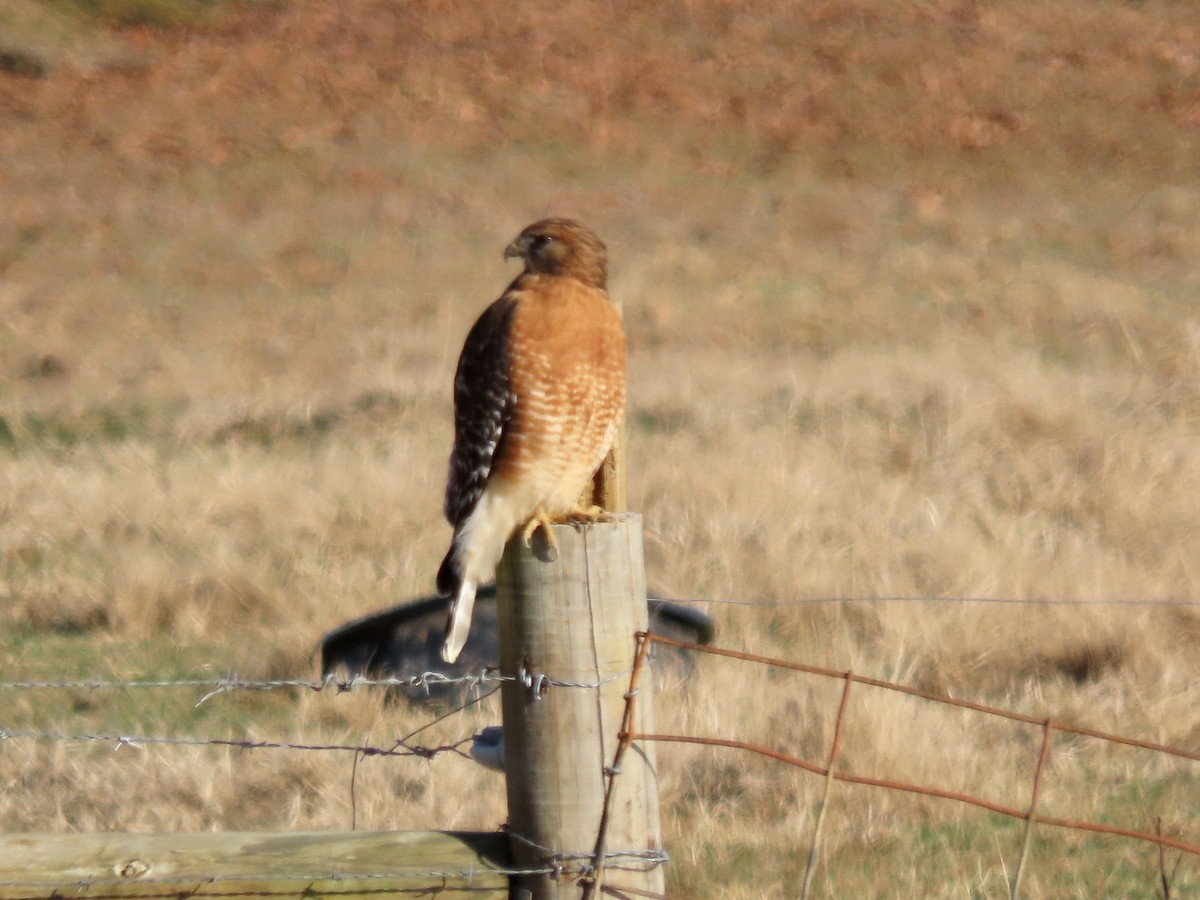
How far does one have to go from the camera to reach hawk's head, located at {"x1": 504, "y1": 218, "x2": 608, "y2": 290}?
4.23 metres

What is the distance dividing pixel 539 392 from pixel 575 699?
5.26 feet

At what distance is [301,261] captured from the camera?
24.4 m

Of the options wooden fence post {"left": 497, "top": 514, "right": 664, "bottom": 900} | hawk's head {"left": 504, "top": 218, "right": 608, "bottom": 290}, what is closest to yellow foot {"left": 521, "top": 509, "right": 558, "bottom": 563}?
wooden fence post {"left": 497, "top": 514, "right": 664, "bottom": 900}

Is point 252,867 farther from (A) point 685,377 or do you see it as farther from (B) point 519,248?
(A) point 685,377

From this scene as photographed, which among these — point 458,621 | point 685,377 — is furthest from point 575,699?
point 685,377

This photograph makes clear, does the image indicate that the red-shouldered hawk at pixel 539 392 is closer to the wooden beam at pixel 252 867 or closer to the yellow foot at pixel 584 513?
the yellow foot at pixel 584 513

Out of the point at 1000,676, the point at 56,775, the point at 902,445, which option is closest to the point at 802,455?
the point at 902,445

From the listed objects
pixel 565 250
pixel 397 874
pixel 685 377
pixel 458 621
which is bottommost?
pixel 397 874

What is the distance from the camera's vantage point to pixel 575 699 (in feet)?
9.11

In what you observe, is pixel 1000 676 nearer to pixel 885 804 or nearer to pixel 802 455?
pixel 885 804

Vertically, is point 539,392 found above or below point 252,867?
above

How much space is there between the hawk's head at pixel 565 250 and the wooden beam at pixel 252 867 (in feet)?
6.05

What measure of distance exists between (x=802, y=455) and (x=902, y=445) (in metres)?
0.63

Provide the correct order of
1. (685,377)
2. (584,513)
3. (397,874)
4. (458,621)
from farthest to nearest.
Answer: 1. (685,377)
2. (584,513)
3. (458,621)
4. (397,874)
